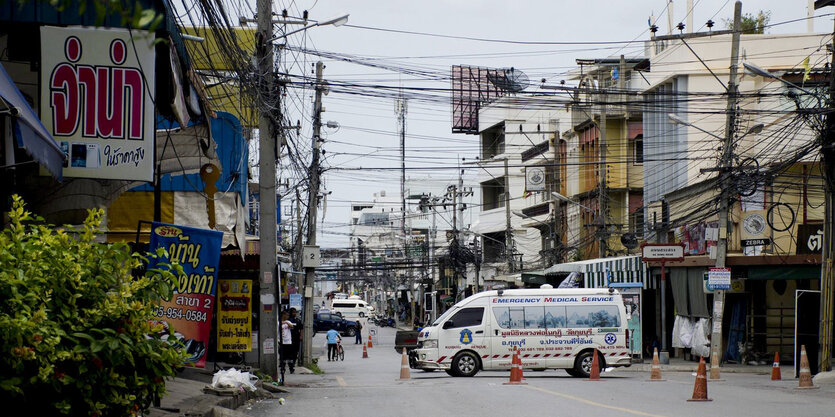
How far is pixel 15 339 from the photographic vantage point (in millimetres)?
7078

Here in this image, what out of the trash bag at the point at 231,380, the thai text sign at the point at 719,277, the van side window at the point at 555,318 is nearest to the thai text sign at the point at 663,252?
the thai text sign at the point at 719,277

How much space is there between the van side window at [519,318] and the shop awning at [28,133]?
1887 centimetres

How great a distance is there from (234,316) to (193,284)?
24.4 ft

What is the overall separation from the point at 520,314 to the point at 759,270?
8896 millimetres

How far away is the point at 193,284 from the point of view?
554 inches

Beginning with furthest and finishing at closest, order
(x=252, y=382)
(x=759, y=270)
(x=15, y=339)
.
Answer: (x=759, y=270) → (x=252, y=382) → (x=15, y=339)

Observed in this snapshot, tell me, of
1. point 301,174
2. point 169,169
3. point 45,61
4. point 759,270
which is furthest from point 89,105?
point 759,270

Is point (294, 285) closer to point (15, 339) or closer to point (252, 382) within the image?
point (252, 382)

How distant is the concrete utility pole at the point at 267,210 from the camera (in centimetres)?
2278

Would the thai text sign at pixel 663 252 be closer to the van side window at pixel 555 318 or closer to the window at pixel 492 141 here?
the van side window at pixel 555 318

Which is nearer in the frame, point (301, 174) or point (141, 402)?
point (141, 402)

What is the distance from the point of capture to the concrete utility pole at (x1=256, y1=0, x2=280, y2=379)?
2278 centimetres

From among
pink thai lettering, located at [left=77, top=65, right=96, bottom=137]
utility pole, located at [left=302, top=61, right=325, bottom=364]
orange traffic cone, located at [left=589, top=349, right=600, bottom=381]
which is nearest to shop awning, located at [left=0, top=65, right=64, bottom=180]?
pink thai lettering, located at [left=77, top=65, right=96, bottom=137]

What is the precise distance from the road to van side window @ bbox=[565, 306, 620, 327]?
8.53 feet
